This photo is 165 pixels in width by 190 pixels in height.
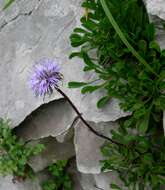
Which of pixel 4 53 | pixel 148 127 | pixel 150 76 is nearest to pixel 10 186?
pixel 4 53

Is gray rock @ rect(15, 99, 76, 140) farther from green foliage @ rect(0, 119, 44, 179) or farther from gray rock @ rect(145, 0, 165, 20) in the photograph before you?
gray rock @ rect(145, 0, 165, 20)

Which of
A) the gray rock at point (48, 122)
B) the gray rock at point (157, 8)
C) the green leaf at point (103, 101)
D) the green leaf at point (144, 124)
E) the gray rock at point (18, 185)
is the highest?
the gray rock at point (157, 8)

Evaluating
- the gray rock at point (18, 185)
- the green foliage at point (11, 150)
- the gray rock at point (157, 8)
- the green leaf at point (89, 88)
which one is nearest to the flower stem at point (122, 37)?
the gray rock at point (157, 8)

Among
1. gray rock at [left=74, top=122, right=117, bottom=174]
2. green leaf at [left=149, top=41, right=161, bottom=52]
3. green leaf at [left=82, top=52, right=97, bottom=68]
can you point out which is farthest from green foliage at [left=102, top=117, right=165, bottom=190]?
green leaf at [left=149, top=41, right=161, bottom=52]

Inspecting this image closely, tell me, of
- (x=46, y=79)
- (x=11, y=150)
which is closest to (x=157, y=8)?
(x=46, y=79)

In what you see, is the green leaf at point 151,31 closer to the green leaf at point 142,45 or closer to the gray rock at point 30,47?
the green leaf at point 142,45

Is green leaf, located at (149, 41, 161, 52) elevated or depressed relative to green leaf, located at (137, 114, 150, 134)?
elevated
